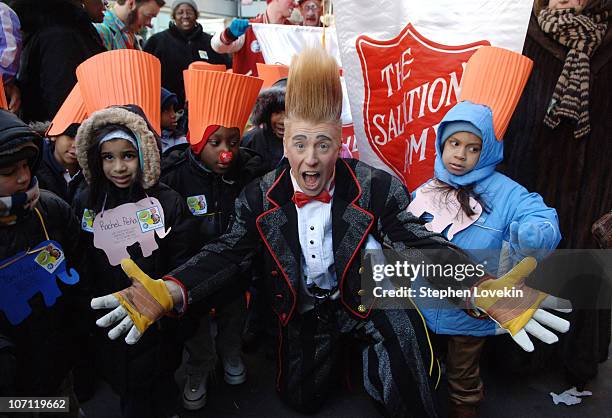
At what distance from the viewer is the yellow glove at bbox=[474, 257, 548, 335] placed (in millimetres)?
1624

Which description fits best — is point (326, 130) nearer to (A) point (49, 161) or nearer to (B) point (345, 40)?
(B) point (345, 40)

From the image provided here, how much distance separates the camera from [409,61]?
2537 millimetres

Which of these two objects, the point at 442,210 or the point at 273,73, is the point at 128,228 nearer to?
the point at 442,210

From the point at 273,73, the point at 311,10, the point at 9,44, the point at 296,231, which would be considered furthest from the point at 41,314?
the point at 311,10

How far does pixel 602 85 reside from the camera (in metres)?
2.37

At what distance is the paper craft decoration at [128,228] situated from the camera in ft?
6.64

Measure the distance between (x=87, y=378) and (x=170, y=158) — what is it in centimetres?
124

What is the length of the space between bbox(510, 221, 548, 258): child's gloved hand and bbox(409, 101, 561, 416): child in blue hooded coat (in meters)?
0.20

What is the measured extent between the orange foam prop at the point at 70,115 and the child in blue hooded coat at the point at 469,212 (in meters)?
A: 1.78

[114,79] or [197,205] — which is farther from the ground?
[114,79]

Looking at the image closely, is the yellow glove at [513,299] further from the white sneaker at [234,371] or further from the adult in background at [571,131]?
the white sneaker at [234,371]

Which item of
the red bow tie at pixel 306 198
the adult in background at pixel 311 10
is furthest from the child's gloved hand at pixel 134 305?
the adult in background at pixel 311 10

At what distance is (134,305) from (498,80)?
183 centimetres

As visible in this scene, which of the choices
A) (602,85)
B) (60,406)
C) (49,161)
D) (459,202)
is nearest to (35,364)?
(60,406)
